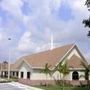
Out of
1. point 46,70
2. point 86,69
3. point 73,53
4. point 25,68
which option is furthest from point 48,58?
point 86,69

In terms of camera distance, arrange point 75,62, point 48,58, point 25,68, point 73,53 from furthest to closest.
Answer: point 48,58 < point 25,68 < point 73,53 < point 75,62

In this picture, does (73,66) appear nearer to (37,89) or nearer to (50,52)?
(50,52)

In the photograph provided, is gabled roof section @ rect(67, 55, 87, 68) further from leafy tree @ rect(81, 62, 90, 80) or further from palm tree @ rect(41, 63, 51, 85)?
palm tree @ rect(41, 63, 51, 85)

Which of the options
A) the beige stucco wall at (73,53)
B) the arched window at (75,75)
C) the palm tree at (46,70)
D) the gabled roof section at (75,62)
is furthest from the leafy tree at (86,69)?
the palm tree at (46,70)

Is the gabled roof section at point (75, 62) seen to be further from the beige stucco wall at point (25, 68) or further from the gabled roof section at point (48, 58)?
the beige stucco wall at point (25, 68)

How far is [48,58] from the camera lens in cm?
6078

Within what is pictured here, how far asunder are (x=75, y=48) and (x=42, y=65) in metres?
6.66

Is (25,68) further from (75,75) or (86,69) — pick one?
(86,69)

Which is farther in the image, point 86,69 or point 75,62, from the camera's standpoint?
point 75,62

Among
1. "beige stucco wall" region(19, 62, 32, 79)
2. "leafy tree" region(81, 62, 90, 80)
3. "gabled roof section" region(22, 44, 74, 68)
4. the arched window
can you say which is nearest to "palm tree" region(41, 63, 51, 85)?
"gabled roof section" region(22, 44, 74, 68)

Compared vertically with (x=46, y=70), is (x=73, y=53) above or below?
above

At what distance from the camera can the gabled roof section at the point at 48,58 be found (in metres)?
57.6

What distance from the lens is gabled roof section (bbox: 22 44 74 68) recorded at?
57575 millimetres

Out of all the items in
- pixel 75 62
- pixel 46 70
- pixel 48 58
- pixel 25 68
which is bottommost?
pixel 46 70
